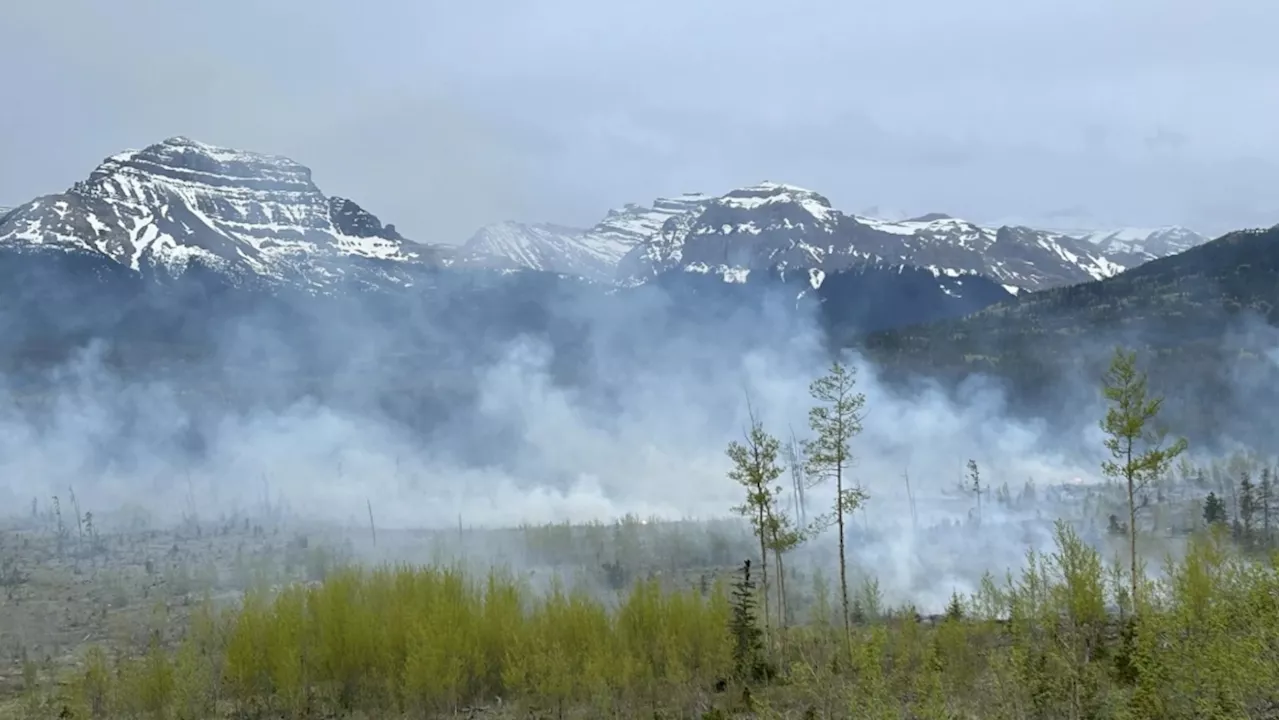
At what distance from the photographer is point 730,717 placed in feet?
118

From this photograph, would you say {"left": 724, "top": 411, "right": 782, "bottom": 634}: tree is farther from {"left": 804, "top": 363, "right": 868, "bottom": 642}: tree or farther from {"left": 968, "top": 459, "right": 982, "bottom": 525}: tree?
{"left": 968, "top": 459, "right": 982, "bottom": 525}: tree

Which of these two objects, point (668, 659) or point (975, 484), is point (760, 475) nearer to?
point (668, 659)

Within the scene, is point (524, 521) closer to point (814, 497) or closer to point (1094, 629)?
point (814, 497)

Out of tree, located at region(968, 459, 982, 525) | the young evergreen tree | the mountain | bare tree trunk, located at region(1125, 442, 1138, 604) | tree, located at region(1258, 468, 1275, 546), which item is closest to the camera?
bare tree trunk, located at region(1125, 442, 1138, 604)

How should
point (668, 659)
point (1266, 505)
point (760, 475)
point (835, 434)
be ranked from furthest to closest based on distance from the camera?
point (1266, 505) → point (760, 475) → point (835, 434) → point (668, 659)

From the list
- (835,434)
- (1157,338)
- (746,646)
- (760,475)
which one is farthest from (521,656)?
(1157,338)

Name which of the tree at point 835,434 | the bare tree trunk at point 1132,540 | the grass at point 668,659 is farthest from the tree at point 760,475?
the bare tree trunk at point 1132,540

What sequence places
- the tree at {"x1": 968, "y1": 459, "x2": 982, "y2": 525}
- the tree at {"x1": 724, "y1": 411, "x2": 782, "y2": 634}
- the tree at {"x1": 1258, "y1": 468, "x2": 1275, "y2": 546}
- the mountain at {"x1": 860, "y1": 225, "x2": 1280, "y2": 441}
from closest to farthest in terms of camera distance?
1. the tree at {"x1": 724, "y1": 411, "x2": 782, "y2": 634}
2. the tree at {"x1": 1258, "y1": 468, "x2": 1275, "y2": 546}
3. the tree at {"x1": 968, "y1": 459, "x2": 982, "y2": 525}
4. the mountain at {"x1": 860, "y1": 225, "x2": 1280, "y2": 441}

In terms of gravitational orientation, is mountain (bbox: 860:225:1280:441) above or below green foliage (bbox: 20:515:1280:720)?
above

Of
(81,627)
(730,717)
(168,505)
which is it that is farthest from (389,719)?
(168,505)

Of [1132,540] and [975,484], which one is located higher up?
[1132,540]

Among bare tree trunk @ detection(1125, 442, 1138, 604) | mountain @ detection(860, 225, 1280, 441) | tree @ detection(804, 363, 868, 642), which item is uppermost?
mountain @ detection(860, 225, 1280, 441)

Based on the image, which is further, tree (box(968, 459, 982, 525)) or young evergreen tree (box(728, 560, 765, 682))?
tree (box(968, 459, 982, 525))

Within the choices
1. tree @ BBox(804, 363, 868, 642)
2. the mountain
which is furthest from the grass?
the mountain
